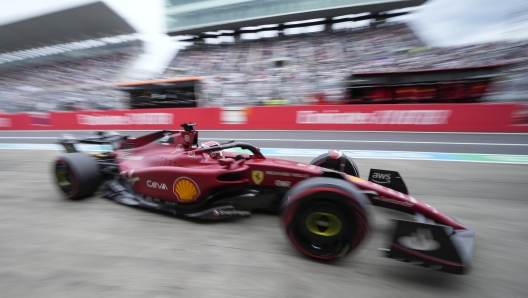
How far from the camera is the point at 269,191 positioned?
115 inches

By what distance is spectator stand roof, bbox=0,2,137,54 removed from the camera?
2431 centimetres

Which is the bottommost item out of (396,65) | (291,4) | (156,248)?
(156,248)

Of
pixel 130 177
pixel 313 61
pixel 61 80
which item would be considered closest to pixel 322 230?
pixel 130 177

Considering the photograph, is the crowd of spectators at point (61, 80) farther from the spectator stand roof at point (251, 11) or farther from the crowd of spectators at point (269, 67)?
the spectator stand roof at point (251, 11)

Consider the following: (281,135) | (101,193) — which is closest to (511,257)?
(101,193)

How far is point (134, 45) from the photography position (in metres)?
29.5

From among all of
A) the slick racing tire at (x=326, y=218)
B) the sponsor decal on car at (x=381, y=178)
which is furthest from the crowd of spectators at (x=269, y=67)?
the slick racing tire at (x=326, y=218)

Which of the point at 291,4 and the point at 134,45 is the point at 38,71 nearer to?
the point at 134,45

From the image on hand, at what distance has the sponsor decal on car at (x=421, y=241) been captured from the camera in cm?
185

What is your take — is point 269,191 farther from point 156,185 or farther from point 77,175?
point 77,175

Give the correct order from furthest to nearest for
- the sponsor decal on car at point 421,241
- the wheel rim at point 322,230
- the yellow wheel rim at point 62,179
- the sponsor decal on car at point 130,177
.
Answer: the yellow wheel rim at point 62,179 < the sponsor decal on car at point 130,177 < the wheel rim at point 322,230 < the sponsor decal on car at point 421,241

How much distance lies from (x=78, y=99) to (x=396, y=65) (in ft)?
67.7

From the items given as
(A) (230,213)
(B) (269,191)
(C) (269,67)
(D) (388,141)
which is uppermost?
(C) (269,67)

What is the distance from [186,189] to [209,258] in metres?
0.90
